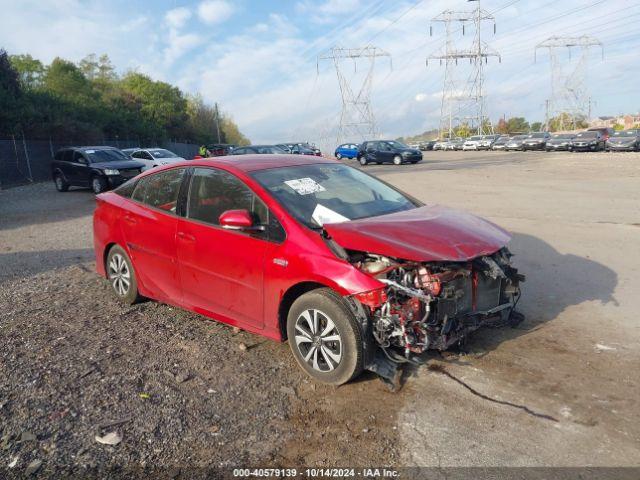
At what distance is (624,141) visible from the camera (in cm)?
3572

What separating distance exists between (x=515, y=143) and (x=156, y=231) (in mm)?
48590

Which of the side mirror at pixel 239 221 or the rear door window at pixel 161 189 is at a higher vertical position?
the rear door window at pixel 161 189

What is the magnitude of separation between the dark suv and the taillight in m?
16.2

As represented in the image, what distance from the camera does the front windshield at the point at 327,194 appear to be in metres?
4.25

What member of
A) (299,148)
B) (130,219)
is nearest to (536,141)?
(299,148)

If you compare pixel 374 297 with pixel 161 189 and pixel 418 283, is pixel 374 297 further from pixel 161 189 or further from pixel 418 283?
pixel 161 189

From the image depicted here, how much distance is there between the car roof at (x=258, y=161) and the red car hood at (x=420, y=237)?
1090 mm

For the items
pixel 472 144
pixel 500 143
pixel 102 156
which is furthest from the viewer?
A: pixel 472 144

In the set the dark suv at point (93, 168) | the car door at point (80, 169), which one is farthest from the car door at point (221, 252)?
the car door at point (80, 169)

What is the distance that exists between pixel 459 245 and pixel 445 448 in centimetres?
143

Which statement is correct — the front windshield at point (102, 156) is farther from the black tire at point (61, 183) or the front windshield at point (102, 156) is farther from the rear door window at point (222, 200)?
the rear door window at point (222, 200)

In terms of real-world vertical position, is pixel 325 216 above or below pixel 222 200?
below

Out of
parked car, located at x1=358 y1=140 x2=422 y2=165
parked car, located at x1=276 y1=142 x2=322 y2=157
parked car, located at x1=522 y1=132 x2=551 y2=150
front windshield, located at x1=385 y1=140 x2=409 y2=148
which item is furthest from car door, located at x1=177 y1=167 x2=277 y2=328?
parked car, located at x1=522 y1=132 x2=551 y2=150

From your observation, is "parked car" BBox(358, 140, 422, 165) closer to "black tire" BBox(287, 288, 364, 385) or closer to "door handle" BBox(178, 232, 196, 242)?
"door handle" BBox(178, 232, 196, 242)
